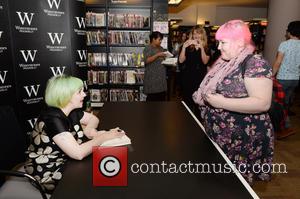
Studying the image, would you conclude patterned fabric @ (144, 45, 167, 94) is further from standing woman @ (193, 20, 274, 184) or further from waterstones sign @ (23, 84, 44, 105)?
standing woman @ (193, 20, 274, 184)

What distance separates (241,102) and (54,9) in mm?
2518

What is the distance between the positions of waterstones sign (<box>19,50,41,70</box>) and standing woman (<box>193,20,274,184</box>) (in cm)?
202

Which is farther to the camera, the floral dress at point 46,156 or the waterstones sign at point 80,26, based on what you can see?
the waterstones sign at point 80,26

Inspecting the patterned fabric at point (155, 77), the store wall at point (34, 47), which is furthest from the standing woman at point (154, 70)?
the store wall at point (34, 47)

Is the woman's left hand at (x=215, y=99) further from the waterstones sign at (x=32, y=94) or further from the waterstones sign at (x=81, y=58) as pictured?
the waterstones sign at (x=81, y=58)

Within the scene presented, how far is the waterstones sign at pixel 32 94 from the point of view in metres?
3.03

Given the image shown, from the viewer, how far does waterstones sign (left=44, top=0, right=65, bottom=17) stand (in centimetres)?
Answer: 315

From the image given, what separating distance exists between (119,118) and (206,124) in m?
0.68

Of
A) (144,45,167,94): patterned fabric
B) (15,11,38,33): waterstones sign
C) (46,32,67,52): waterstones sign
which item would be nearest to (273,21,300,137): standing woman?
(144,45,167,94): patterned fabric

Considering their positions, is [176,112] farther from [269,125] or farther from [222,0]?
[222,0]

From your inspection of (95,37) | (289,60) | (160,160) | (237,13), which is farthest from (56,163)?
(237,13)

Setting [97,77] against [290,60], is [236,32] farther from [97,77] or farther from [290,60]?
[97,77]

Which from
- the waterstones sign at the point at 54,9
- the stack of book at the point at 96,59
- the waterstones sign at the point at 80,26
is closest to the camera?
the waterstones sign at the point at 54,9

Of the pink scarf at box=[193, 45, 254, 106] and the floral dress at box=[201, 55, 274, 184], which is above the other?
the pink scarf at box=[193, 45, 254, 106]
